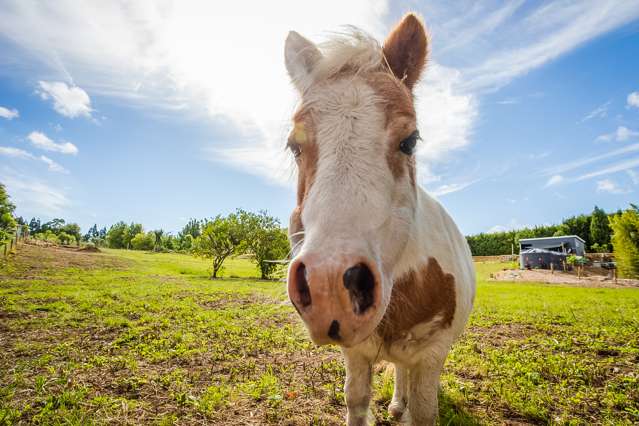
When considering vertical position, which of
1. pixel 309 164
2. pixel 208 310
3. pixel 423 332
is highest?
pixel 309 164

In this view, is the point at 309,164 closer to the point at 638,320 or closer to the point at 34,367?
the point at 34,367

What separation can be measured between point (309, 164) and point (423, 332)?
164 cm

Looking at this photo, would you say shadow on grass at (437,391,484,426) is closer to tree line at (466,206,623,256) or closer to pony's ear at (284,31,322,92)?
pony's ear at (284,31,322,92)

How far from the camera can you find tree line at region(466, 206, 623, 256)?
2232 inches

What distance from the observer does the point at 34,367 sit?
15.1ft

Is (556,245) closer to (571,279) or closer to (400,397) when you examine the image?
(571,279)

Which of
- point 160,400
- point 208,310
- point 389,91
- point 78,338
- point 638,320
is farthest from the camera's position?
point 208,310

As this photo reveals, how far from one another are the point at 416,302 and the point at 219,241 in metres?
25.6

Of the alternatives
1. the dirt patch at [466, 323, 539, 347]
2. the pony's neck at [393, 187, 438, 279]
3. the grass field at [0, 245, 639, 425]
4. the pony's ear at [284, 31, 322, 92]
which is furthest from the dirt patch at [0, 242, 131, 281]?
the pony's neck at [393, 187, 438, 279]

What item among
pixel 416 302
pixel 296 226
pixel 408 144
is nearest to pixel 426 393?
pixel 416 302

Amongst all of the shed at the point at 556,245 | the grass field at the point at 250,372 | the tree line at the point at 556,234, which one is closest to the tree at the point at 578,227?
the tree line at the point at 556,234

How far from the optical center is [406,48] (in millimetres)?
2463

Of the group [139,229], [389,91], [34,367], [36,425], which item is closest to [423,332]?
[389,91]

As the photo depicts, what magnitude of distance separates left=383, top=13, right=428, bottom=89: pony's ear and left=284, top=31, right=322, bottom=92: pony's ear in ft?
1.91
